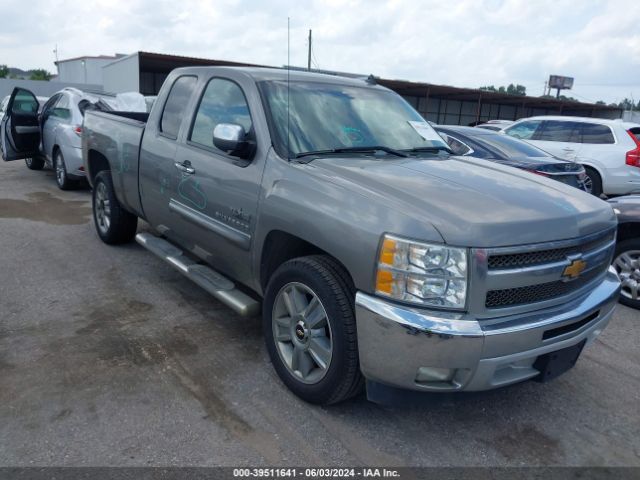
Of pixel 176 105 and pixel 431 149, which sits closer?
pixel 431 149

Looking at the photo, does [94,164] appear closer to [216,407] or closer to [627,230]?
[216,407]

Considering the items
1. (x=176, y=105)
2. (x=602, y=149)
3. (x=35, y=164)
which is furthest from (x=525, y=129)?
(x=35, y=164)

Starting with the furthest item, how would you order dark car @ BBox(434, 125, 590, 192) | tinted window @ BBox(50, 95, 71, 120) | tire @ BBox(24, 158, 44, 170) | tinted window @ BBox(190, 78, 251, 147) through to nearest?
tire @ BBox(24, 158, 44, 170)
tinted window @ BBox(50, 95, 71, 120)
dark car @ BBox(434, 125, 590, 192)
tinted window @ BBox(190, 78, 251, 147)

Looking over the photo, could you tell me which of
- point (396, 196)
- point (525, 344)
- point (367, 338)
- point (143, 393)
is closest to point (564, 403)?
point (525, 344)

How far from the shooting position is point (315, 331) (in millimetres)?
2885

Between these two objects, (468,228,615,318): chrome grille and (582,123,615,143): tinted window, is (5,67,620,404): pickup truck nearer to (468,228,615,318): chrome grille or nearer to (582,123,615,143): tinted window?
(468,228,615,318): chrome grille

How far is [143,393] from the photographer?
10.0ft

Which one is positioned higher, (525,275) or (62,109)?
(62,109)

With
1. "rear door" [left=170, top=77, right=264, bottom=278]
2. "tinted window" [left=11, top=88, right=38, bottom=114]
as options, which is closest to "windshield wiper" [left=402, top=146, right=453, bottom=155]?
"rear door" [left=170, top=77, right=264, bottom=278]

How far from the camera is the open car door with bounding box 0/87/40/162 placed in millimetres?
8852

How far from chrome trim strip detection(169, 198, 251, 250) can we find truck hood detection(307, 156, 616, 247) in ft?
2.32

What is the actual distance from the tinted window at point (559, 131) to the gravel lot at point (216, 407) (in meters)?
6.71

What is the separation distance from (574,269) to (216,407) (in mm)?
2101

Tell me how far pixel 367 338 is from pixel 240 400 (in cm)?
100
